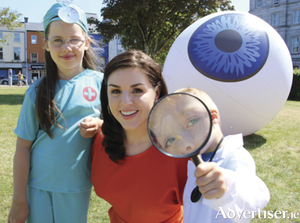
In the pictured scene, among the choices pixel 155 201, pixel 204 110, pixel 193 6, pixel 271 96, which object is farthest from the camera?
pixel 193 6

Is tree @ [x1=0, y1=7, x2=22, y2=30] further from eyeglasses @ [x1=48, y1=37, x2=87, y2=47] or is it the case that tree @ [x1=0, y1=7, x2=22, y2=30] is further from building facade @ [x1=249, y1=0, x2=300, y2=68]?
building facade @ [x1=249, y1=0, x2=300, y2=68]

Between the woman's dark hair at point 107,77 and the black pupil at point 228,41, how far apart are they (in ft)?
11.0

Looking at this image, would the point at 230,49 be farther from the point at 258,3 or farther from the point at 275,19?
the point at 258,3

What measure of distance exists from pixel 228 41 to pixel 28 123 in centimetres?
413

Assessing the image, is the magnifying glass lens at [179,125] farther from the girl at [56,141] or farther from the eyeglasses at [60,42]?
the eyeglasses at [60,42]

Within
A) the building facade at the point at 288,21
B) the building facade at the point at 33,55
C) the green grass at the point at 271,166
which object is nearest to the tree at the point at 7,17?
the green grass at the point at 271,166

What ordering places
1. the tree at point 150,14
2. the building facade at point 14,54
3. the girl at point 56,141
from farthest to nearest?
1. the building facade at point 14,54
2. the tree at point 150,14
3. the girl at point 56,141

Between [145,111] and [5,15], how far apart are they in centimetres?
1978

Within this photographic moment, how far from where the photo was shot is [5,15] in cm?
1725

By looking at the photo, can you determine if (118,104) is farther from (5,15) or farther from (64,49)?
(5,15)

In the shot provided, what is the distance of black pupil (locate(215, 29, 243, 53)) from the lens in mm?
4805

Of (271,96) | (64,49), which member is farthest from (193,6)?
(64,49)

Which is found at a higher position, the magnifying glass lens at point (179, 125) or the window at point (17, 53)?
the window at point (17, 53)

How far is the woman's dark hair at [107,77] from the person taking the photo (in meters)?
1.76
